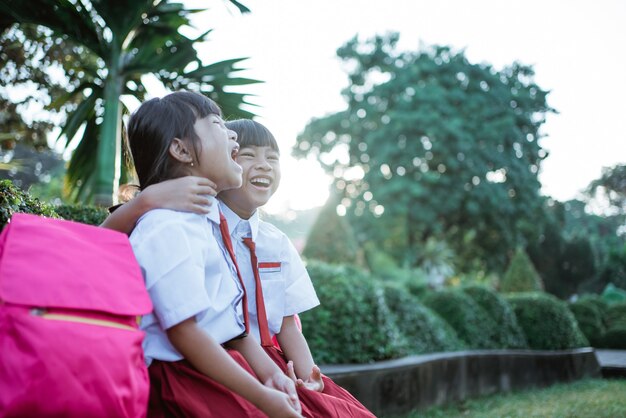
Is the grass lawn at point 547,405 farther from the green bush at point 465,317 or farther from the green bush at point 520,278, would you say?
the green bush at point 520,278

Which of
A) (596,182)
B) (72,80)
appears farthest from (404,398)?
(596,182)

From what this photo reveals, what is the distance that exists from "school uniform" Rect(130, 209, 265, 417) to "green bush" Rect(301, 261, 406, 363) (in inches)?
127

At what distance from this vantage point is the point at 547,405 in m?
5.98

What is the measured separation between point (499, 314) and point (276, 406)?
25.6ft

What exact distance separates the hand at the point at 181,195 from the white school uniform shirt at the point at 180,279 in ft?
0.10

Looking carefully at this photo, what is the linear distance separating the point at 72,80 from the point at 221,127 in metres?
6.21

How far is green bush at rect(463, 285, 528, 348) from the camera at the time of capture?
848cm

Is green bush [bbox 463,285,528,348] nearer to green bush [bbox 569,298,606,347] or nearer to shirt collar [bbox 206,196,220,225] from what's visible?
green bush [bbox 569,298,606,347]

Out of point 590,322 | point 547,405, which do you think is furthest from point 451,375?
point 590,322

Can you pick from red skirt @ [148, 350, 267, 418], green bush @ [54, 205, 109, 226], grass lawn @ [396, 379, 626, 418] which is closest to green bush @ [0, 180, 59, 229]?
red skirt @ [148, 350, 267, 418]

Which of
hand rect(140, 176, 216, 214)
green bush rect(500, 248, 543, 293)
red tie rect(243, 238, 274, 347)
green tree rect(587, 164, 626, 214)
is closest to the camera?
hand rect(140, 176, 216, 214)

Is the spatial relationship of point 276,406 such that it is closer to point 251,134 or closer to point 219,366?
point 219,366

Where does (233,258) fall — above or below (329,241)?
above

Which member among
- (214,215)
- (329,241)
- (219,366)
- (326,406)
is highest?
(214,215)
